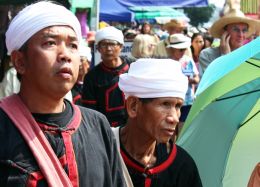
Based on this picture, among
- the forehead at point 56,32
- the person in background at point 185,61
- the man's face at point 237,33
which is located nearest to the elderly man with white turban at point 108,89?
the man's face at point 237,33

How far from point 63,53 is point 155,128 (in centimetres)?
95

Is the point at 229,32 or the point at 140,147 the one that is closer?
the point at 140,147

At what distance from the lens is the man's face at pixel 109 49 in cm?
739

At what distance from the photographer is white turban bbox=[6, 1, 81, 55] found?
8.52ft

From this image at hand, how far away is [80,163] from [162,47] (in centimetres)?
886

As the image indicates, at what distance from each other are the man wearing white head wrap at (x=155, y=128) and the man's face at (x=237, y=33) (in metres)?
3.34

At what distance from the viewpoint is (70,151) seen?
2.53 meters

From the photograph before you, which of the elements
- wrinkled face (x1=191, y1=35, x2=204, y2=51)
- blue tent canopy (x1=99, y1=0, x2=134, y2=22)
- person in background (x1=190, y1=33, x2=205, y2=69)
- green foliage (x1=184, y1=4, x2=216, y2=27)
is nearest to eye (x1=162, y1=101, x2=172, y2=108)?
person in background (x1=190, y1=33, x2=205, y2=69)

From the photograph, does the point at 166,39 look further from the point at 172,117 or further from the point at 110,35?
the point at 172,117

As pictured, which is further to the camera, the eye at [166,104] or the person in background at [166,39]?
the person in background at [166,39]

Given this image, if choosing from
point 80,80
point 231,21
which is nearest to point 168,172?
point 231,21

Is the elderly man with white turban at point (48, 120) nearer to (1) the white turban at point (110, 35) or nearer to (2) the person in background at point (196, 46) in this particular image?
(1) the white turban at point (110, 35)

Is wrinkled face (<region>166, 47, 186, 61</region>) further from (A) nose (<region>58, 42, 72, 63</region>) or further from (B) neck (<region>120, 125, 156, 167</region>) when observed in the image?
(A) nose (<region>58, 42, 72, 63</region>)

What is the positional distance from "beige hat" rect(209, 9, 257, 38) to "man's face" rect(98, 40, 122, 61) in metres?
1.22
